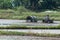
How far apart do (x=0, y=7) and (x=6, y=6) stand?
3.75 feet

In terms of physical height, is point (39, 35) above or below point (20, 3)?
above

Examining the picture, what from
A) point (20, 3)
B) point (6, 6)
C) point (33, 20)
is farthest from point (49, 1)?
point (33, 20)

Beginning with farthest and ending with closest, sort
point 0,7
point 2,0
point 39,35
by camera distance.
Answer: point 2,0, point 0,7, point 39,35

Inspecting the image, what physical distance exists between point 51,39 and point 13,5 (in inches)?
1358

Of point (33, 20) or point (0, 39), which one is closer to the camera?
point (0, 39)

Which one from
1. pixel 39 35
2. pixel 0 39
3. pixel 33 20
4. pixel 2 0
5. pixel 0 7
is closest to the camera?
pixel 0 39

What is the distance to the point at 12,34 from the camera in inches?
405

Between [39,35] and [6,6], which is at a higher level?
[39,35]

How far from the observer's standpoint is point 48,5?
4331 cm

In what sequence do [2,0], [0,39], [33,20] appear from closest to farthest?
[0,39] < [33,20] < [2,0]

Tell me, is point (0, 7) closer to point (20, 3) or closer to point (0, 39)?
point (20, 3)

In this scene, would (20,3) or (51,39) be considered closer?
(51,39)

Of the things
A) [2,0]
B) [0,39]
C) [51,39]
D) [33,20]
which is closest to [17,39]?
[0,39]

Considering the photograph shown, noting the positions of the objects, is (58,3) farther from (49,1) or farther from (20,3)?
(20,3)
